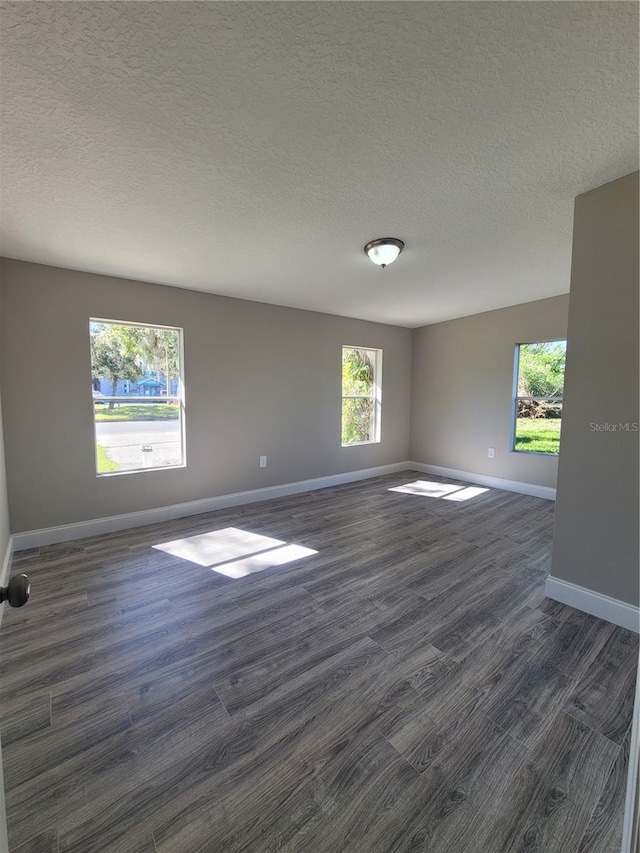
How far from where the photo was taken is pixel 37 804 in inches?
43.2

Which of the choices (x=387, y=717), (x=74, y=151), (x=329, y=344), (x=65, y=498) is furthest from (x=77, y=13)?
(x=329, y=344)

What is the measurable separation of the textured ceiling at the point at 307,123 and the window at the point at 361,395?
259cm

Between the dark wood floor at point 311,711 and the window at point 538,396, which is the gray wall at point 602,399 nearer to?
the dark wood floor at point 311,711

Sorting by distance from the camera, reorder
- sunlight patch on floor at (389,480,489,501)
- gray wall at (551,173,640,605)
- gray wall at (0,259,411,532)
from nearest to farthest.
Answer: gray wall at (551,173,640,605) < gray wall at (0,259,411,532) < sunlight patch on floor at (389,480,489,501)

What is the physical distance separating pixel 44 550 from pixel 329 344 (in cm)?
384

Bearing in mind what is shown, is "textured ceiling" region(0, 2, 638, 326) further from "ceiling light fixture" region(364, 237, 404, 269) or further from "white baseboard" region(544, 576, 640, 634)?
"white baseboard" region(544, 576, 640, 634)

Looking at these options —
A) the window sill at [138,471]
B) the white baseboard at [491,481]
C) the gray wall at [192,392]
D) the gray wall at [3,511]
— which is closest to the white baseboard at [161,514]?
the gray wall at [192,392]

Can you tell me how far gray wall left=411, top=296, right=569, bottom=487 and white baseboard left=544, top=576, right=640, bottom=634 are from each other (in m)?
2.49

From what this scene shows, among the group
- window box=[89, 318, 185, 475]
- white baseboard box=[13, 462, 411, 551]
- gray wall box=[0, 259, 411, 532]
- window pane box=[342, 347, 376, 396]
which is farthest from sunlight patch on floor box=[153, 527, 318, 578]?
window pane box=[342, 347, 376, 396]

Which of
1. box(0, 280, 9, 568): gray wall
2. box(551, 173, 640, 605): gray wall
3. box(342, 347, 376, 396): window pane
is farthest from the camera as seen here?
box(342, 347, 376, 396): window pane

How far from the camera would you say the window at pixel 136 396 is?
127 inches

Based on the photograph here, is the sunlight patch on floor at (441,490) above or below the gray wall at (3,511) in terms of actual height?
below

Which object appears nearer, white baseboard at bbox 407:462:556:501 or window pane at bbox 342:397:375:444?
white baseboard at bbox 407:462:556:501

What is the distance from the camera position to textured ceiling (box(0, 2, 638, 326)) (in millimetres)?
1065
